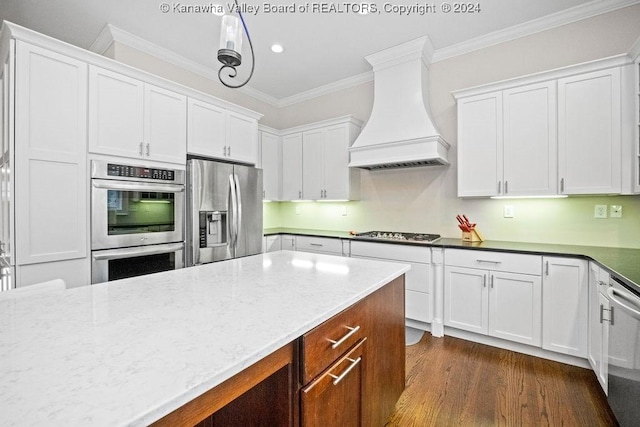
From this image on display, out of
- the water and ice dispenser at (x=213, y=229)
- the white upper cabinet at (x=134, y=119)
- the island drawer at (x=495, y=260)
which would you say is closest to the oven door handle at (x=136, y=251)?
the water and ice dispenser at (x=213, y=229)

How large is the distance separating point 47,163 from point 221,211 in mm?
1423

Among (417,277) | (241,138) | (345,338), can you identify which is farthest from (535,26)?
(345,338)

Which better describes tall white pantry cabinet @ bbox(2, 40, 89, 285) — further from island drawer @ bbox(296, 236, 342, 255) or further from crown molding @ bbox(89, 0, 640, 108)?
island drawer @ bbox(296, 236, 342, 255)

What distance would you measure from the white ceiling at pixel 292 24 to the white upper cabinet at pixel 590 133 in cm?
84

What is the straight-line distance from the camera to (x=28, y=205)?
1994 mm

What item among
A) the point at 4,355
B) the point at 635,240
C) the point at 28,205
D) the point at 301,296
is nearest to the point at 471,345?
the point at 635,240

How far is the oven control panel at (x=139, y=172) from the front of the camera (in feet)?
7.98

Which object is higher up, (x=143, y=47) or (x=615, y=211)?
(x=143, y=47)

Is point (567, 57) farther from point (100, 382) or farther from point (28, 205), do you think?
point (28, 205)

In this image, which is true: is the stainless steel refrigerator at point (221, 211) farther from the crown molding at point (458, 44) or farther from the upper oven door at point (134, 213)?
the crown molding at point (458, 44)

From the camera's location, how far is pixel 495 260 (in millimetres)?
2535

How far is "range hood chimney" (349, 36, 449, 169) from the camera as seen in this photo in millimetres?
3123

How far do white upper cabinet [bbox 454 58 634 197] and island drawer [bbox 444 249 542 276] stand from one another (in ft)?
1.96

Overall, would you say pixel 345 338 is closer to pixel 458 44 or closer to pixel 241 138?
pixel 241 138
